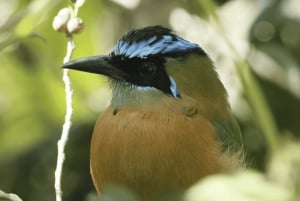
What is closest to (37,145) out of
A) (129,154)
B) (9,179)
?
(9,179)

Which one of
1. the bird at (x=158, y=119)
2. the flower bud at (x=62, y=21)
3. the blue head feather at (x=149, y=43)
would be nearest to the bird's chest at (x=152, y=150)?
the bird at (x=158, y=119)

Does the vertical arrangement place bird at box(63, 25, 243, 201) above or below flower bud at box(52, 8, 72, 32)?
below

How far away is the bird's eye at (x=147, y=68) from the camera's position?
393cm

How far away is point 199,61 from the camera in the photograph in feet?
13.5

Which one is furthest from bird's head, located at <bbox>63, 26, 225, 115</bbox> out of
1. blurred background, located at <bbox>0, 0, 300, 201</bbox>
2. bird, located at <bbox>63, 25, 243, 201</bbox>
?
blurred background, located at <bbox>0, 0, 300, 201</bbox>

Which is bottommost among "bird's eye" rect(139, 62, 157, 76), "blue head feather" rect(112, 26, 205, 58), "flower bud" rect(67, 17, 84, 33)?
"bird's eye" rect(139, 62, 157, 76)

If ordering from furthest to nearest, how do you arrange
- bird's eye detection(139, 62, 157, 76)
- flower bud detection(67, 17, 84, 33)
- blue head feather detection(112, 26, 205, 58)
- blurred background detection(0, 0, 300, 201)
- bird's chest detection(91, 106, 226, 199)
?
blurred background detection(0, 0, 300, 201)
bird's eye detection(139, 62, 157, 76)
blue head feather detection(112, 26, 205, 58)
bird's chest detection(91, 106, 226, 199)
flower bud detection(67, 17, 84, 33)

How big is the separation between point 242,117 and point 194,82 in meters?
0.96

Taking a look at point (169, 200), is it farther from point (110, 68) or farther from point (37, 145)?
point (37, 145)

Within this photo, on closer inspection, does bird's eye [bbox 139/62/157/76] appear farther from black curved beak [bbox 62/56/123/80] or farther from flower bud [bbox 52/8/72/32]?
flower bud [bbox 52/8/72/32]

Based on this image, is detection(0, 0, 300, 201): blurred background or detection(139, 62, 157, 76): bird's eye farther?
detection(0, 0, 300, 201): blurred background

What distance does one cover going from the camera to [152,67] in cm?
393

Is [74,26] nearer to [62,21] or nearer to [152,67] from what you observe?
[62,21]

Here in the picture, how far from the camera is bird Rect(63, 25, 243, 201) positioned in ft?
11.8
